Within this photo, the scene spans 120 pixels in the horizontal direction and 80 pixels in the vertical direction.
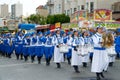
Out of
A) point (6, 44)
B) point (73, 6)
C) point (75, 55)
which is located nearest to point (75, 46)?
point (75, 55)

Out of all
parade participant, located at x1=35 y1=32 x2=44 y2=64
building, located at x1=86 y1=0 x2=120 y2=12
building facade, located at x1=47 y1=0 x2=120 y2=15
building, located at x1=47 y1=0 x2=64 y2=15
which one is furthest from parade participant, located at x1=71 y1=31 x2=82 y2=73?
building, located at x1=47 y1=0 x2=64 y2=15

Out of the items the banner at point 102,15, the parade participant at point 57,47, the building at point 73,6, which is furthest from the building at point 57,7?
the parade participant at point 57,47

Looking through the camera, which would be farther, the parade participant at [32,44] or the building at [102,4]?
the building at [102,4]

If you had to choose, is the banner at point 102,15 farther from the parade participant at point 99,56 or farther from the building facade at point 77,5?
the parade participant at point 99,56

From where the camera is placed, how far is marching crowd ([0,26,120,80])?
529 inches

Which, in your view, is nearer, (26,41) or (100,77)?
(100,77)

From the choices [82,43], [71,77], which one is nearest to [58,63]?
[82,43]

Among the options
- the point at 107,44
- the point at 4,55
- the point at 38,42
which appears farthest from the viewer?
the point at 4,55

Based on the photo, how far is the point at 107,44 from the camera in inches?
522

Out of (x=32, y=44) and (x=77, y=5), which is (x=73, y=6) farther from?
(x=32, y=44)

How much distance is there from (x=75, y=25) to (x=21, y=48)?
1317cm

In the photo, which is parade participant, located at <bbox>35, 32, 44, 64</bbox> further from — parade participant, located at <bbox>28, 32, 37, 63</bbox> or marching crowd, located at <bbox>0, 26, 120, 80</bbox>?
parade participant, located at <bbox>28, 32, 37, 63</bbox>

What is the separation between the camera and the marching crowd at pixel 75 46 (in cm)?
1344

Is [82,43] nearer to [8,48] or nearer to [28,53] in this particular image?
[28,53]
